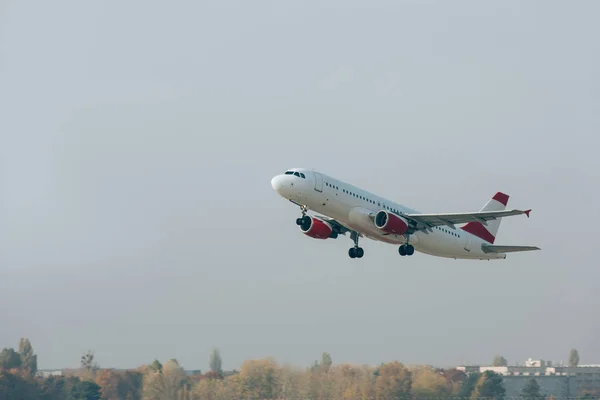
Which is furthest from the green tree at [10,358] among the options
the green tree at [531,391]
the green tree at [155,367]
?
the green tree at [531,391]

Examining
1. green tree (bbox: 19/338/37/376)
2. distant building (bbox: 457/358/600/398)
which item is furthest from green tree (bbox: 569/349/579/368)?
green tree (bbox: 19/338/37/376)

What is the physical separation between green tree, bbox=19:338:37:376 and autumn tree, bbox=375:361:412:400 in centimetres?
2867

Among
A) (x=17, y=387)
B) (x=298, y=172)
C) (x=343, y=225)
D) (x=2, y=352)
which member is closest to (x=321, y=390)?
(x=343, y=225)

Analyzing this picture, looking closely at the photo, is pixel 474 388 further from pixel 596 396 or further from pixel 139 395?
pixel 139 395

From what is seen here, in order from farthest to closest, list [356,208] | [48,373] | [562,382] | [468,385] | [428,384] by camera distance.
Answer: [562,382] → [48,373] → [468,385] → [428,384] → [356,208]

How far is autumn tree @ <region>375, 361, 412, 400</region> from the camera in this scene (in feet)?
236

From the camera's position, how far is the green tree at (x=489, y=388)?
255ft

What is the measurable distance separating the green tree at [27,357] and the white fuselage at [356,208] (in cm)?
3053

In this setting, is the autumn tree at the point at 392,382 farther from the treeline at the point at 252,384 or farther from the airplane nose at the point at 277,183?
the airplane nose at the point at 277,183

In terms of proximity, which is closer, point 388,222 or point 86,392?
point 388,222

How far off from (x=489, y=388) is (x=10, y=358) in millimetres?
41159

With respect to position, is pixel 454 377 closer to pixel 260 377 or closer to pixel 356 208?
pixel 260 377

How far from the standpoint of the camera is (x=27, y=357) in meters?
90.8

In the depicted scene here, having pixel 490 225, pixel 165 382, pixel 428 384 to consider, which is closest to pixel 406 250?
pixel 490 225
